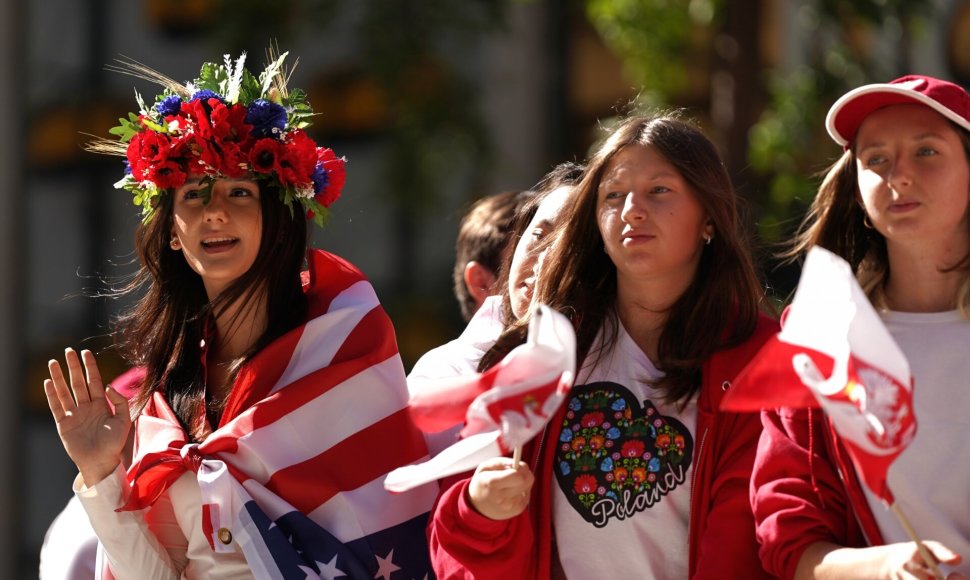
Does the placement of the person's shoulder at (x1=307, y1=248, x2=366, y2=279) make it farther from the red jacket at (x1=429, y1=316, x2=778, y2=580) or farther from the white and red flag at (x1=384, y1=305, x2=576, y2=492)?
the white and red flag at (x1=384, y1=305, x2=576, y2=492)

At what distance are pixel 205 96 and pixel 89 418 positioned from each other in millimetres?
984

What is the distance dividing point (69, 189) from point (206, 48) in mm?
1973

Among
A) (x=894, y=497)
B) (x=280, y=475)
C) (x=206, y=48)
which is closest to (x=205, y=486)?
(x=280, y=475)

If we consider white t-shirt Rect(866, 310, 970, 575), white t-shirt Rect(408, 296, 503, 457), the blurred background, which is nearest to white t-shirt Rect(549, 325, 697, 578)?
white t-shirt Rect(866, 310, 970, 575)

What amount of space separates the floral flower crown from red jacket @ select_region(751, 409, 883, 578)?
1.59m

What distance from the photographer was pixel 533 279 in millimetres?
3930

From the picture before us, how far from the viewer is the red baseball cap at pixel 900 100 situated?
3125mm

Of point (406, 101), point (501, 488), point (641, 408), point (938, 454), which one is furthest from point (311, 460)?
point (406, 101)

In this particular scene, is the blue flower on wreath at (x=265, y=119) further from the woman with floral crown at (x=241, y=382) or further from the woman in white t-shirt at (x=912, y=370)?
the woman in white t-shirt at (x=912, y=370)

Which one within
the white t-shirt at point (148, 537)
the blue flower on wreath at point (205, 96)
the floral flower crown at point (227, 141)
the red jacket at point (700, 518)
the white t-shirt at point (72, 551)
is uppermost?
the blue flower on wreath at point (205, 96)

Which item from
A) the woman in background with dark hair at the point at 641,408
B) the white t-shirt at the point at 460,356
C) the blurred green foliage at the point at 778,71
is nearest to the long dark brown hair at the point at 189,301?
the white t-shirt at the point at 460,356

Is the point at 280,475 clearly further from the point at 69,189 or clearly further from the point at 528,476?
the point at 69,189

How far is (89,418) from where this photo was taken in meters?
3.83

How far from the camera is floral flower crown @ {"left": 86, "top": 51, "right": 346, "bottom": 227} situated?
397cm
